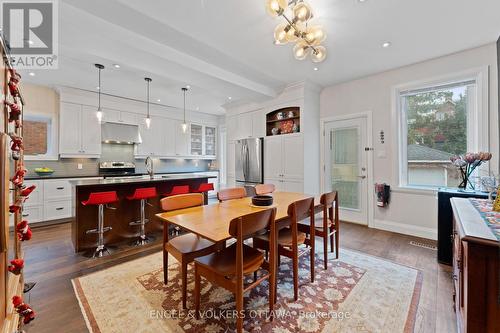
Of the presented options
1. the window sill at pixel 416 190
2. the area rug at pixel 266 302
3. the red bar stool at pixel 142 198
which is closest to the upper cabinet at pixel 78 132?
the red bar stool at pixel 142 198

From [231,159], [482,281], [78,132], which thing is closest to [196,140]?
[231,159]

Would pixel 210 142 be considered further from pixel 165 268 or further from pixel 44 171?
pixel 165 268

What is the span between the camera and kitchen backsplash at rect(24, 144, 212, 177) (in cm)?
446

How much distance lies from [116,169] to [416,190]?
6142 mm

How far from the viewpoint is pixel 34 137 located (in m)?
4.38

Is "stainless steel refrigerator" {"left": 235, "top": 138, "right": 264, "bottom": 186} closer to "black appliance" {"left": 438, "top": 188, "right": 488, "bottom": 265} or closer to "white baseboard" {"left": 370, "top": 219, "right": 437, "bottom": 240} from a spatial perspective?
"white baseboard" {"left": 370, "top": 219, "right": 437, "bottom": 240}

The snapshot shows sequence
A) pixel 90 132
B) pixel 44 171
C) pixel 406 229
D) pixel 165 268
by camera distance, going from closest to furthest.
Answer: pixel 165 268
pixel 406 229
pixel 44 171
pixel 90 132

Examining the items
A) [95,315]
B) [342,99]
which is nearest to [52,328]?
[95,315]

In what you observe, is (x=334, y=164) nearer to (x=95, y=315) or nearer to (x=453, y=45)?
(x=453, y=45)

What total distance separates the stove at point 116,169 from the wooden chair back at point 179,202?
336 cm

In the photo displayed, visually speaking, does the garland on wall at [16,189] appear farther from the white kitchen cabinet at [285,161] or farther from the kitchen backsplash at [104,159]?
the kitchen backsplash at [104,159]

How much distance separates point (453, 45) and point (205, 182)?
433cm

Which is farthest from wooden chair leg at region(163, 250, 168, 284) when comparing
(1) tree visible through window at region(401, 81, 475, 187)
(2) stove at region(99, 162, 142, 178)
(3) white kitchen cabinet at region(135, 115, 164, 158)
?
(3) white kitchen cabinet at region(135, 115, 164, 158)

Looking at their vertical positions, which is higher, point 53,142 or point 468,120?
point 468,120
